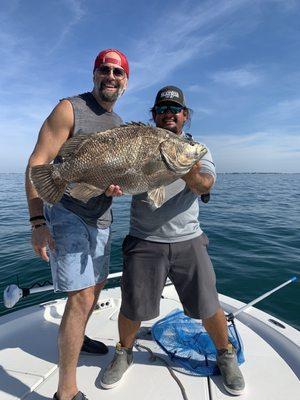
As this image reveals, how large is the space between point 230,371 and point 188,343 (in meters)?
0.78

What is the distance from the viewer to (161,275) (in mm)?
3512

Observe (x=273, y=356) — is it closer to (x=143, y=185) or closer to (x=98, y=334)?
(x=98, y=334)

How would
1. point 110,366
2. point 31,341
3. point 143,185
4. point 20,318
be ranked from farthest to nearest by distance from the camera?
point 20,318
point 31,341
point 110,366
point 143,185

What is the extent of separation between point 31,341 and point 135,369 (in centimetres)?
148

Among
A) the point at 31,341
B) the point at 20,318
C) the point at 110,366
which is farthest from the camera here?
the point at 20,318

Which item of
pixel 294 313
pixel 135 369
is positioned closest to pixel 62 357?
pixel 135 369

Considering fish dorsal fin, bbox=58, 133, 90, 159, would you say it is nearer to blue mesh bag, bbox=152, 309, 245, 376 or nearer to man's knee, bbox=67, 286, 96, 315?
man's knee, bbox=67, 286, 96, 315

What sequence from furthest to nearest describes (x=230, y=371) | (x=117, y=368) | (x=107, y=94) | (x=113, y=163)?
(x=117, y=368) → (x=230, y=371) → (x=107, y=94) → (x=113, y=163)

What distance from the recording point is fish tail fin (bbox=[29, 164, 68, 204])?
2789mm

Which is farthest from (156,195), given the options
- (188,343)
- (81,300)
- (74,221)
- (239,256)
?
(239,256)

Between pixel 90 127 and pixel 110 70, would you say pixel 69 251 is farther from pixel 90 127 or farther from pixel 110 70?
pixel 110 70

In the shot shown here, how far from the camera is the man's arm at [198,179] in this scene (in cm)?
308

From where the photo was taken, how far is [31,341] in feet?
13.8

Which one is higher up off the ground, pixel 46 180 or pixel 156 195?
pixel 46 180
